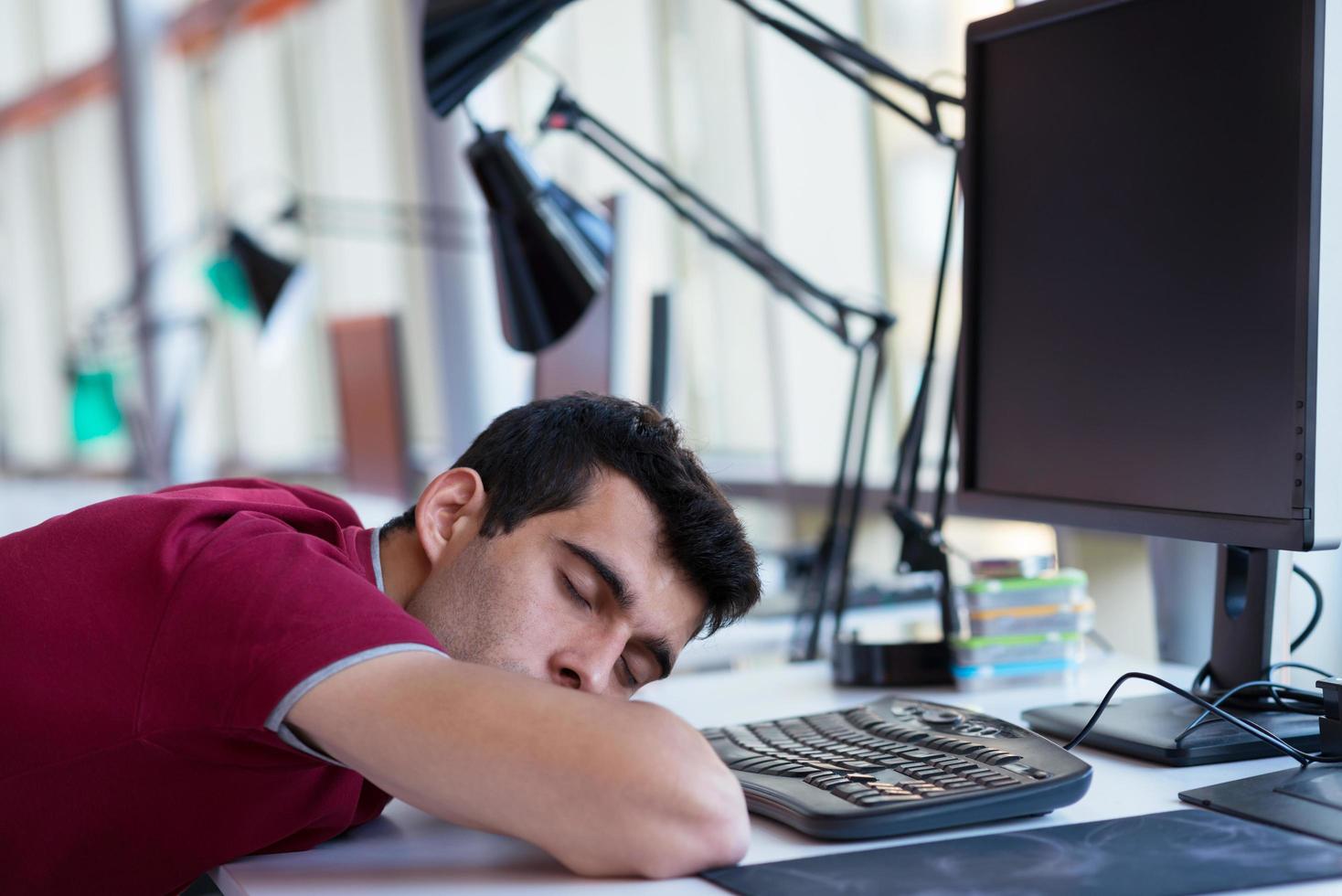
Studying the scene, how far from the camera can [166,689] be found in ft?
2.92

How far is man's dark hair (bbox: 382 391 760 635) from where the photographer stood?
106cm

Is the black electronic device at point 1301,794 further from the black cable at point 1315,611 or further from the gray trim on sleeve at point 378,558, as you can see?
the gray trim on sleeve at point 378,558

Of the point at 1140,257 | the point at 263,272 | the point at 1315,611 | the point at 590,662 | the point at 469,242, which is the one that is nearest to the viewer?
the point at 590,662

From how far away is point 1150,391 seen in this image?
1119 mm

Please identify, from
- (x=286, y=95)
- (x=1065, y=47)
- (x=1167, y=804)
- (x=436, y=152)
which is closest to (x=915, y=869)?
(x=1167, y=804)

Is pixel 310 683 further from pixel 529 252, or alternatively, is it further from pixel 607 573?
pixel 529 252

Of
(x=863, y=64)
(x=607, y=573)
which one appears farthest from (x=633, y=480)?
(x=863, y=64)

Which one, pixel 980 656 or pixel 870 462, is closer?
pixel 980 656

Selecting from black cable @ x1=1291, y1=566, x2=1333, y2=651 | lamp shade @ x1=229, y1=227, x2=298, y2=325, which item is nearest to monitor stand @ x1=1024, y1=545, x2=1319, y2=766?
black cable @ x1=1291, y1=566, x2=1333, y2=651

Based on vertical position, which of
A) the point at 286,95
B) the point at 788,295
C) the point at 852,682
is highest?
the point at 286,95

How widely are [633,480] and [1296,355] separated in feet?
1.57

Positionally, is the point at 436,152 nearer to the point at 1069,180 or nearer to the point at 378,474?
the point at 378,474

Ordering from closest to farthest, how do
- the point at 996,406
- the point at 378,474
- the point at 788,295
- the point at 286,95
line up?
the point at 996,406 < the point at 788,295 < the point at 378,474 < the point at 286,95

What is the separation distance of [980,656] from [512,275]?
769 millimetres
